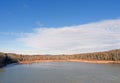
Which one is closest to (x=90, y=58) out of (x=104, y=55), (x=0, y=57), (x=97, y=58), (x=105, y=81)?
(x=97, y=58)

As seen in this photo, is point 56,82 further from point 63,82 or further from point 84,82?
point 84,82

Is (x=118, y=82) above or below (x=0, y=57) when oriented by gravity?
below

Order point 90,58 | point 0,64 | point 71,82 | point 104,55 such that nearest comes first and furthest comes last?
point 71,82, point 0,64, point 104,55, point 90,58

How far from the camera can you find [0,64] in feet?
292

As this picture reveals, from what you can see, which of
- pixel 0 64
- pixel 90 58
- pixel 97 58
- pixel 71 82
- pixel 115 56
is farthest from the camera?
pixel 90 58

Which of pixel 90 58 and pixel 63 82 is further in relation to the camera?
pixel 90 58

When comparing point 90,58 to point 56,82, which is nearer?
point 56,82

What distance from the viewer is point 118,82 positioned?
39.9 m

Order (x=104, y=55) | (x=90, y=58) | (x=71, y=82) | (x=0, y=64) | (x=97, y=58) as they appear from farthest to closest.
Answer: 1. (x=90, y=58)
2. (x=97, y=58)
3. (x=104, y=55)
4. (x=0, y=64)
5. (x=71, y=82)

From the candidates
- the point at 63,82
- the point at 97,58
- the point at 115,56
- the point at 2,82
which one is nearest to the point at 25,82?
the point at 2,82

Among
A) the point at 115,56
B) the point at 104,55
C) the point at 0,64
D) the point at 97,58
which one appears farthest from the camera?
the point at 97,58

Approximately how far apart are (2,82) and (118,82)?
72.1ft

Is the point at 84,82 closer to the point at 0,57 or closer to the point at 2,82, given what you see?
the point at 2,82

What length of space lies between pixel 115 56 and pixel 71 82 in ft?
260
